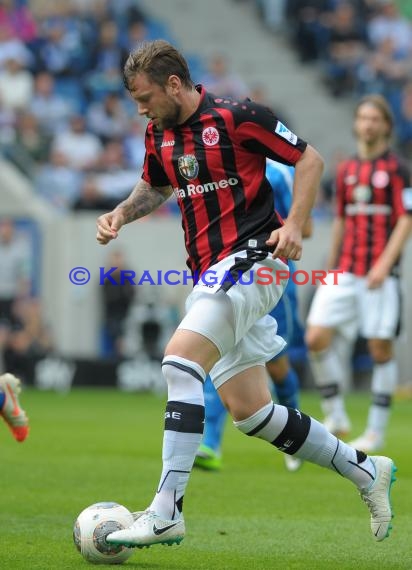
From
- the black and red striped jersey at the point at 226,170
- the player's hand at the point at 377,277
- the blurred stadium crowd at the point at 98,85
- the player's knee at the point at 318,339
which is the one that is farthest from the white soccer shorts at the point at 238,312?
the blurred stadium crowd at the point at 98,85

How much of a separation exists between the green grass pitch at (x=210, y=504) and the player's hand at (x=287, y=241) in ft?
4.21

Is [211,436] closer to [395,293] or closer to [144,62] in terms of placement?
[395,293]

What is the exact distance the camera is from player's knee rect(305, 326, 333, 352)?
9.81m

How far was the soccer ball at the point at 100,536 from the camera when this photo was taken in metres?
5.16

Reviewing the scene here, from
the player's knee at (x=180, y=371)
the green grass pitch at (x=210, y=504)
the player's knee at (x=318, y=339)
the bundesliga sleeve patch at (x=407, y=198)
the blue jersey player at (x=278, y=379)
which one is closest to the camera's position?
the player's knee at (x=180, y=371)

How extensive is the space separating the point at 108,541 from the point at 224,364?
3.19ft

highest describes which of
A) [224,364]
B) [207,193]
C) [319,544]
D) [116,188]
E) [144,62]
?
[116,188]

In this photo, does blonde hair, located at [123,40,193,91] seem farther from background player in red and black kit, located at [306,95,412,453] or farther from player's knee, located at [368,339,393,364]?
player's knee, located at [368,339,393,364]

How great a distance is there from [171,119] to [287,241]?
0.78 metres

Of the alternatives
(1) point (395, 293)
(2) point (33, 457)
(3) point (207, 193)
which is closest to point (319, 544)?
(3) point (207, 193)

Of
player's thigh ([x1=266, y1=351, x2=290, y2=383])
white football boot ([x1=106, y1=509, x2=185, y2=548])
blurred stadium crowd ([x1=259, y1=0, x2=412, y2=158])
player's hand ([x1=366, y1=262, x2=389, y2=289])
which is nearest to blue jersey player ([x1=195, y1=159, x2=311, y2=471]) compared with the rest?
player's thigh ([x1=266, y1=351, x2=290, y2=383])

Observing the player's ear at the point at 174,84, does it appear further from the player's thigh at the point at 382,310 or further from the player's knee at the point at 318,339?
the player's knee at the point at 318,339

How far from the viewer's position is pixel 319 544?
5734 millimetres

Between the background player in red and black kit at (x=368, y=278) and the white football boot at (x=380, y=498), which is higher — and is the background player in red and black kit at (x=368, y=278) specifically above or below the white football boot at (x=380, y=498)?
above
